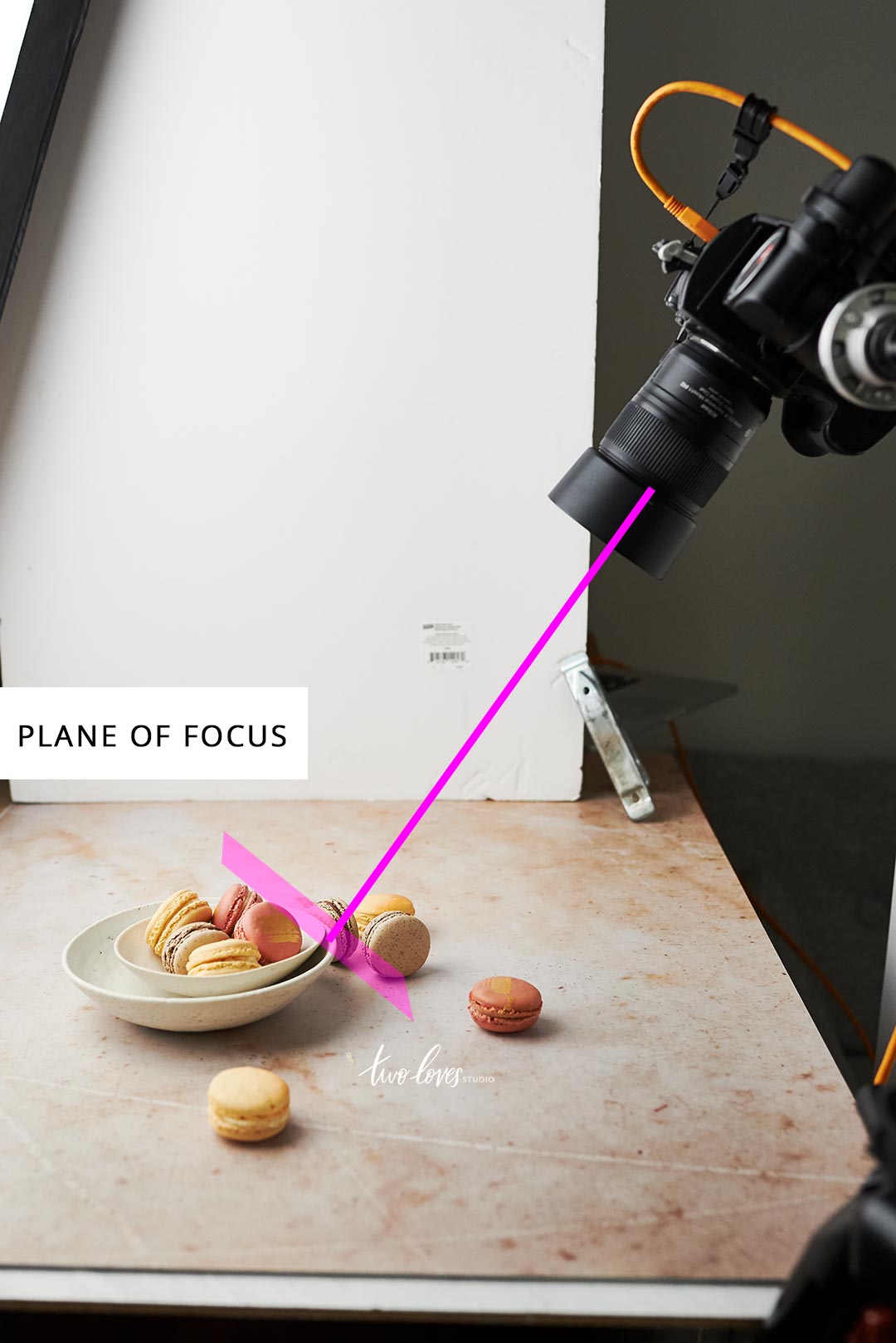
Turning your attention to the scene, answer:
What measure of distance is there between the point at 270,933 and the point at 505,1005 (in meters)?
0.18

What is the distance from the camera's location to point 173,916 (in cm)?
88

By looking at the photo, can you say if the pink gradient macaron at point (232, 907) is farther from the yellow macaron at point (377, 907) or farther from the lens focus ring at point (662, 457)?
the lens focus ring at point (662, 457)

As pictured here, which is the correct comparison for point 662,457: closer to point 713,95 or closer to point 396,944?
point 713,95

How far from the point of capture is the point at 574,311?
1.26m

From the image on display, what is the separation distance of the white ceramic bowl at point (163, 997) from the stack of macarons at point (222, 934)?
0.07 ft

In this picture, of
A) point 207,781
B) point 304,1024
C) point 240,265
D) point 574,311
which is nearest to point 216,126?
point 240,265

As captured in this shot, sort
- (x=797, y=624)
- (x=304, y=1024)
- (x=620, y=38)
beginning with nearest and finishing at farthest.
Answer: (x=304, y=1024) < (x=620, y=38) < (x=797, y=624)

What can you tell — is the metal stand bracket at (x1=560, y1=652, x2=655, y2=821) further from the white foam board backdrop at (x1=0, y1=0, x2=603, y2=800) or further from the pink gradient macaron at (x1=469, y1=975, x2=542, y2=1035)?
the pink gradient macaron at (x1=469, y1=975, x2=542, y2=1035)

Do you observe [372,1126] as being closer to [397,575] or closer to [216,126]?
[397,575]

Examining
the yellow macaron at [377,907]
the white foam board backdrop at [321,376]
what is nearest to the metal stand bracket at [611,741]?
the white foam board backdrop at [321,376]

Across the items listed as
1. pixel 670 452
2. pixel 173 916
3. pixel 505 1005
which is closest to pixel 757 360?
pixel 670 452

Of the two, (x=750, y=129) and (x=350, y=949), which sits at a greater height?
(x=750, y=129)

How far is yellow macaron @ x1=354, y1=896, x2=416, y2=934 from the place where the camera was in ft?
3.18

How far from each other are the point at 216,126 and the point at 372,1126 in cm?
101
